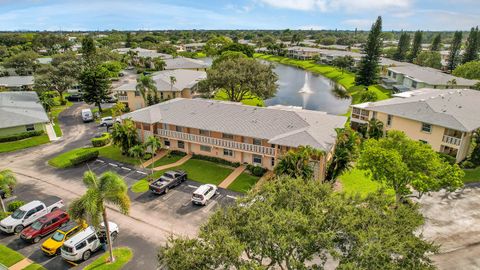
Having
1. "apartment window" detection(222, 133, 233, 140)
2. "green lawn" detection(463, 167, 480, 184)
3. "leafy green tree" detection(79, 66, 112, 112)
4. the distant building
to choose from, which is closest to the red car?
"apartment window" detection(222, 133, 233, 140)

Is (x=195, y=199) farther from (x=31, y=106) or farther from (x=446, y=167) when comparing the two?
(x=31, y=106)

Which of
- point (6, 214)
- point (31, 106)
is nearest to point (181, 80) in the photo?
point (31, 106)

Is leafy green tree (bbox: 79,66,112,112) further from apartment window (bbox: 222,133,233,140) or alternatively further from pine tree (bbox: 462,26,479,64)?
pine tree (bbox: 462,26,479,64)

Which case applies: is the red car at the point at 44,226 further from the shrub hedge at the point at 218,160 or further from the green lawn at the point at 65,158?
the shrub hedge at the point at 218,160

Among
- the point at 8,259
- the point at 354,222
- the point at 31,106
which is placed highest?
the point at 354,222

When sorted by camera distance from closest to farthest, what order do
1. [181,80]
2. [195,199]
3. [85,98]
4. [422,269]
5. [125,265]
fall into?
[422,269] → [125,265] → [195,199] → [85,98] → [181,80]

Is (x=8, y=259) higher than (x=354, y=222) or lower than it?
lower
